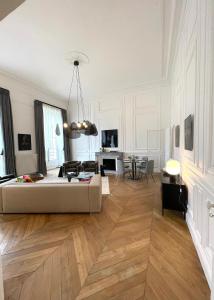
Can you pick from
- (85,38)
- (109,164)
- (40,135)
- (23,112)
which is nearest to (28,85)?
(23,112)

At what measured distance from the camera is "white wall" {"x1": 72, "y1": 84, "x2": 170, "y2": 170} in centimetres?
680

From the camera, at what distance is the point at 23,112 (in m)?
6.30

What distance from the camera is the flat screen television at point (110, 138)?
7730mm

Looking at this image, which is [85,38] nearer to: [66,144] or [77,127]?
[77,127]

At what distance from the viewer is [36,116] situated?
22.2 feet

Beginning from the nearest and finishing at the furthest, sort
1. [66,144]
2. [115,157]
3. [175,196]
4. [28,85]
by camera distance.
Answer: [175,196] < [28,85] < [115,157] < [66,144]

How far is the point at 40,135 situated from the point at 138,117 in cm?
436

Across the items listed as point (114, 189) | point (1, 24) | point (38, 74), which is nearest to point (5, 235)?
point (114, 189)

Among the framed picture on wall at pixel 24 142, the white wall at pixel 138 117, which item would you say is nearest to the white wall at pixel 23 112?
the framed picture on wall at pixel 24 142

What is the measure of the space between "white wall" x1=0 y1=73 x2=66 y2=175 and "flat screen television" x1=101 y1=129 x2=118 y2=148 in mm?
3187

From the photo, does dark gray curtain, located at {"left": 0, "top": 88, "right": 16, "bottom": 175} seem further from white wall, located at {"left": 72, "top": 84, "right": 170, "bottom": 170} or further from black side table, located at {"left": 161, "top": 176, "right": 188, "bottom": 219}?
black side table, located at {"left": 161, "top": 176, "right": 188, "bottom": 219}

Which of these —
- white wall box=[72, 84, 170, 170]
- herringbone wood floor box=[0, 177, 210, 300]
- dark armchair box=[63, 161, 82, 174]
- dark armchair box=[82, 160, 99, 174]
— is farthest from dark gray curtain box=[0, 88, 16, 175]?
white wall box=[72, 84, 170, 170]

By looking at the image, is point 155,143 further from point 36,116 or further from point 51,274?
point 51,274

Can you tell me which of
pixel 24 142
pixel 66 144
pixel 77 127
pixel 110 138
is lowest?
pixel 66 144
